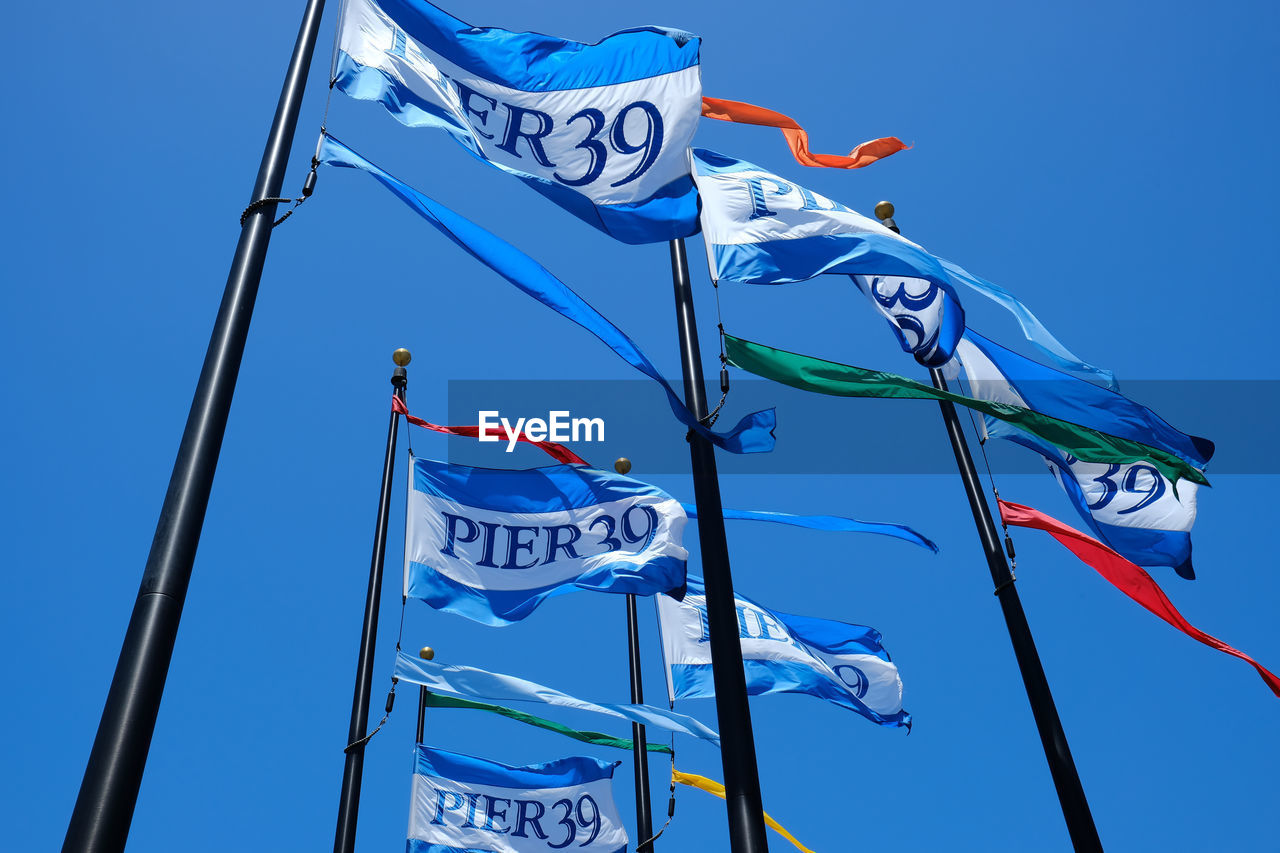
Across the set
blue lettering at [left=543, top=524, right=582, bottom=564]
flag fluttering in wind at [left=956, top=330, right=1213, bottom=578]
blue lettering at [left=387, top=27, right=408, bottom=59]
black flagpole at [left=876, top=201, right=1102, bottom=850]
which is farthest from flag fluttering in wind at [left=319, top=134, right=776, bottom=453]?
flag fluttering in wind at [left=956, top=330, right=1213, bottom=578]

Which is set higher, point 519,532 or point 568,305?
point 568,305

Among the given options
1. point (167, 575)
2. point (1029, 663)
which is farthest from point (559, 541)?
point (167, 575)

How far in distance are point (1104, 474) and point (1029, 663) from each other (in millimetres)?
4185

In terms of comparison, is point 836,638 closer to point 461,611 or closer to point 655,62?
point 461,611

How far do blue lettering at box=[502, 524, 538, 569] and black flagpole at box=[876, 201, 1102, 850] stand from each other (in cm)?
497

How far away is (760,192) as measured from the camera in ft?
30.8

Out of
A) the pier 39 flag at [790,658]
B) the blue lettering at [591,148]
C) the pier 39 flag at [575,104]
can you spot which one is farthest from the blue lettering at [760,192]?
the pier 39 flag at [790,658]

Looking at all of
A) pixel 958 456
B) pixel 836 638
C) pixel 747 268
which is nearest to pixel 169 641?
pixel 747 268

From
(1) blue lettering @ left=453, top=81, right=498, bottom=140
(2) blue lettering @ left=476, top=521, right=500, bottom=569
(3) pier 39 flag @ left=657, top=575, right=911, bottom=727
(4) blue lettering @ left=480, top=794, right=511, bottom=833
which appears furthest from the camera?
(3) pier 39 flag @ left=657, top=575, right=911, bottom=727

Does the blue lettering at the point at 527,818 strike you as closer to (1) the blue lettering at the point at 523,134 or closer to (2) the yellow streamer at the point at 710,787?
(2) the yellow streamer at the point at 710,787

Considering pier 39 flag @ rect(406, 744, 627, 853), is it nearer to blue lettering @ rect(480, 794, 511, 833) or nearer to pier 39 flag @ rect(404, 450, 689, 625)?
blue lettering @ rect(480, 794, 511, 833)

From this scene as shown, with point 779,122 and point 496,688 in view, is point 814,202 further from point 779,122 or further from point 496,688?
point 496,688

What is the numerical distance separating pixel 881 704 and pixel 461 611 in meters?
6.49

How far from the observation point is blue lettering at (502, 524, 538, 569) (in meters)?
10.7
